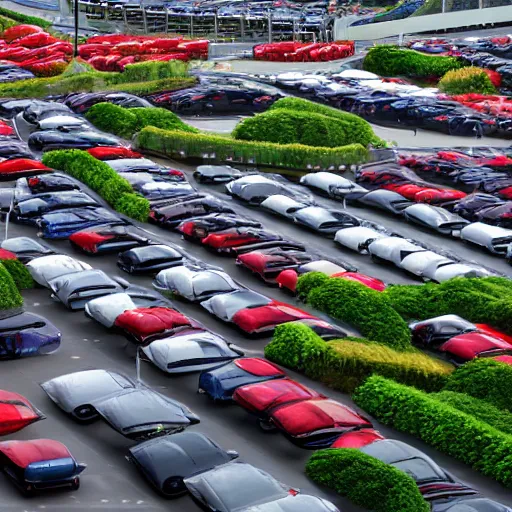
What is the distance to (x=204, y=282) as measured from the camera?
85.4 feet

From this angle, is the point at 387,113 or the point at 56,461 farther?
the point at 387,113

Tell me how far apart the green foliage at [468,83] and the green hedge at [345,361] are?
30.0 m

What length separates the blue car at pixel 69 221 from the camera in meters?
29.8

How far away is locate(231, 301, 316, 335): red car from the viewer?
24.1m

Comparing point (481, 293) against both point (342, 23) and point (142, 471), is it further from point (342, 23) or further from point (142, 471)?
point (342, 23)

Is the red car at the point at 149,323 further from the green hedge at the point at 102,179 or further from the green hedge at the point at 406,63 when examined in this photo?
the green hedge at the point at 406,63

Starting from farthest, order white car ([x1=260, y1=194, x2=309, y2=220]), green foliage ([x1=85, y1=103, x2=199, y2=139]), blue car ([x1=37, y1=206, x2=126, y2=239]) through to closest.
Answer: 1. green foliage ([x1=85, y1=103, x2=199, y2=139])
2. white car ([x1=260, y1=194, x2=309, y2=220])
3. blue car ([x1=37, y1=206, x2=126, y2=239])

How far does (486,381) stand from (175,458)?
6679 millimetres

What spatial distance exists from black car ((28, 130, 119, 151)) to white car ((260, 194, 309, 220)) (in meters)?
7.15

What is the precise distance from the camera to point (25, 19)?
235 feet

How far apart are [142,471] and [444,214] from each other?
1765 cm

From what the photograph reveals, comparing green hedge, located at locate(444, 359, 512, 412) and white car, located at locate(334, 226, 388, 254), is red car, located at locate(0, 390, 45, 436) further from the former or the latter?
white car, located at locate(334, 226, 388, 254)

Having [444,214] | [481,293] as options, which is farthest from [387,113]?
[481,293]

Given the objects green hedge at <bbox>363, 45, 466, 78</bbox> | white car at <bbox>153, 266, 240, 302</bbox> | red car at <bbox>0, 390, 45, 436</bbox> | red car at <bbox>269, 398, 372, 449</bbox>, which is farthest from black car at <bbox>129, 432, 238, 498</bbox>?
green hedge at <bbox>363, 45, 466, 78</bbox>
